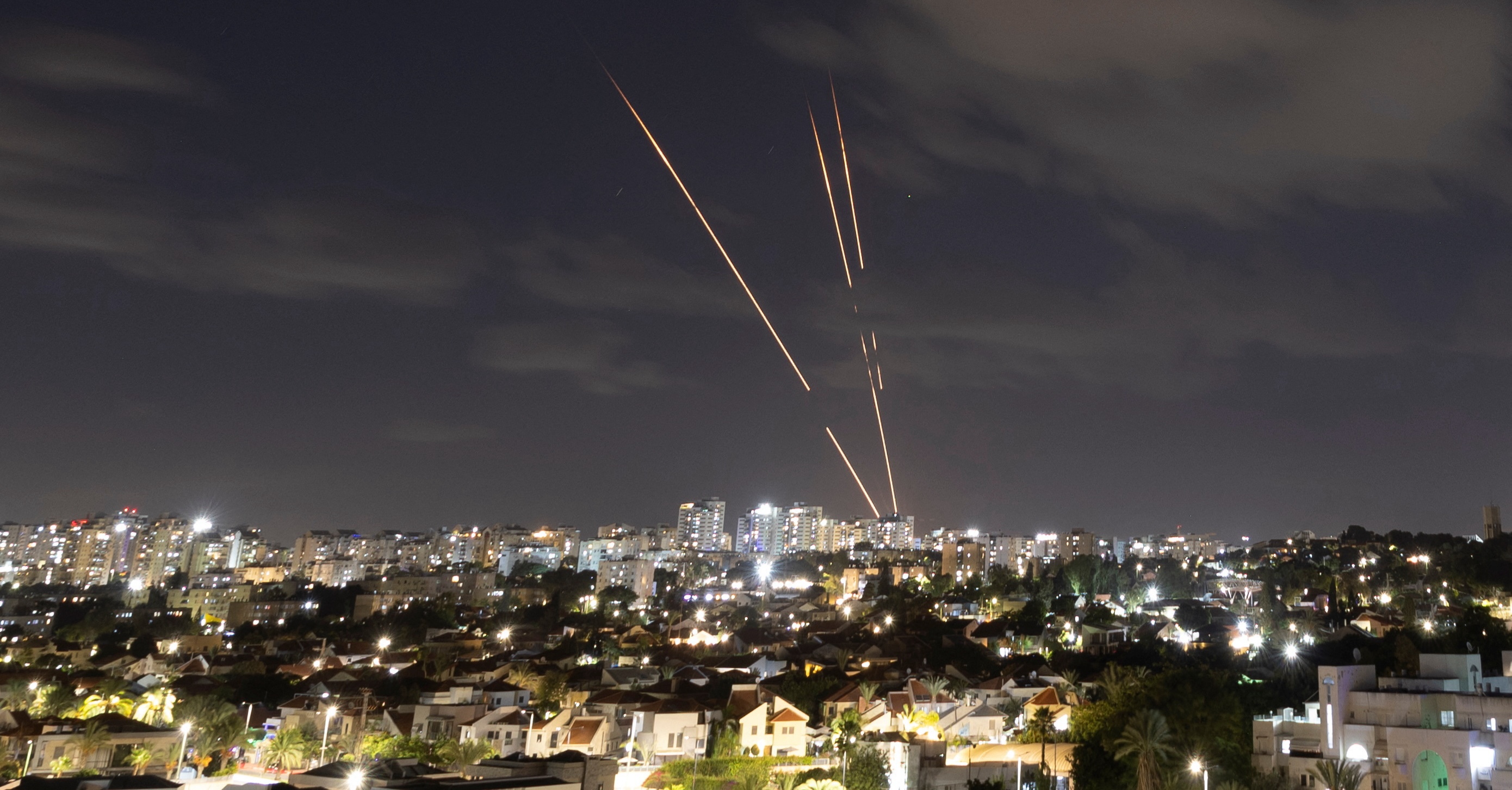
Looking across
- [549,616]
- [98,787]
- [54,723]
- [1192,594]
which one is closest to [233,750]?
[54,723]

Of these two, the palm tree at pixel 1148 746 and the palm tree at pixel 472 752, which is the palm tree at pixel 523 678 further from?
the palm tree at pixel 1148 746

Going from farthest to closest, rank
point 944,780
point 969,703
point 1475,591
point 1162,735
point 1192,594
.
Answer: point 1192,594, point 1475,591, point 969,703, point 944,780, point 1162,735

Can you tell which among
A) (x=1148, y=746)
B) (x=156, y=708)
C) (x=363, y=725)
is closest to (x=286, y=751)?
(x=363, y=725)

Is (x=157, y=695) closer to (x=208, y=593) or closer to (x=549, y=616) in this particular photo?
(x=549, y=616)

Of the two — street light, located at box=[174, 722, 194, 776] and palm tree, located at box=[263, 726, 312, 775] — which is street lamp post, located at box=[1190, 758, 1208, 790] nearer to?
palm tree, located at box=[263, 726, 312, 775]

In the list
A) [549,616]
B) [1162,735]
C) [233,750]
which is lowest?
[233,750]

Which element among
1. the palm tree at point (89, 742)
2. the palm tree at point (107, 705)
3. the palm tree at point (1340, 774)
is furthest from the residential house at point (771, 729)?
the palm tree at point (107, 705)

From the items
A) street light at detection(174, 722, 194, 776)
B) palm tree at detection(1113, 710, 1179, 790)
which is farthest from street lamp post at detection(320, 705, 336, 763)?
palm tree at detection(1113, 710, 1179, 790)
